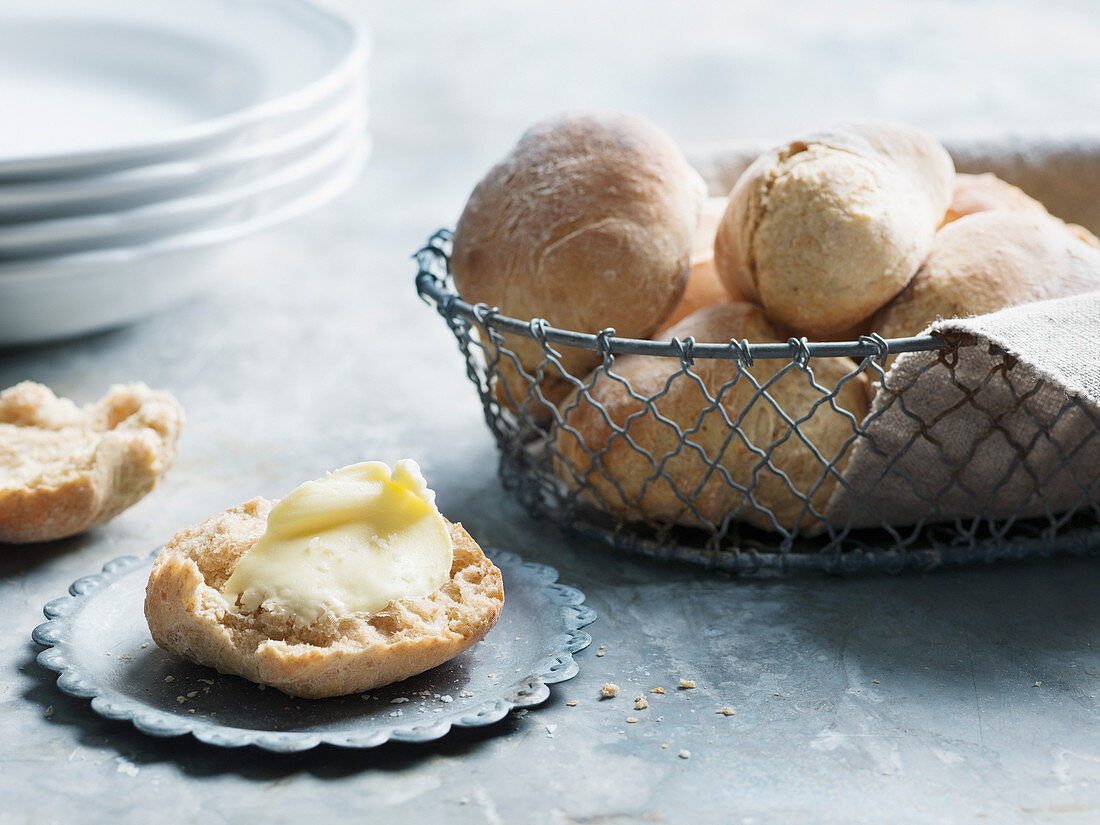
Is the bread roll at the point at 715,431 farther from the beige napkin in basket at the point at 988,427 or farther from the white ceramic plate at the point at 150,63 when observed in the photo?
the white ceramic plate at the point at 150,63

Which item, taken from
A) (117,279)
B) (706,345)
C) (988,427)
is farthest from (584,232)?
(117,279)

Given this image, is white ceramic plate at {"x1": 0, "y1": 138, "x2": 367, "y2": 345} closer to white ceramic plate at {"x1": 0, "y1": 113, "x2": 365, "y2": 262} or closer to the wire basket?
white ceramic plate at {"x1": 0, "y1": 113, "x2": 365, "y2": 262}

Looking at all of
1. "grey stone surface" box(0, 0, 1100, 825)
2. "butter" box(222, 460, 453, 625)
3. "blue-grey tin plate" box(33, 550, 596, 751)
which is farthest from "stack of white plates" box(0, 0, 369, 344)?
"butter" box(222, 460, 453, 625)

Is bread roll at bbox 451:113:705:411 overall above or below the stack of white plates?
above

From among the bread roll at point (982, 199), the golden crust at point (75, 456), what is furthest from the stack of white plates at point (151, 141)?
the bread roll at point (982, 199)

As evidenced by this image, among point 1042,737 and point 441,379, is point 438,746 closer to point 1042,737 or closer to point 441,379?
point 1042,737

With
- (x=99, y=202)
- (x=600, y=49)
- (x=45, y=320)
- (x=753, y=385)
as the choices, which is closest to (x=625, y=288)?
(x=753, y=385)

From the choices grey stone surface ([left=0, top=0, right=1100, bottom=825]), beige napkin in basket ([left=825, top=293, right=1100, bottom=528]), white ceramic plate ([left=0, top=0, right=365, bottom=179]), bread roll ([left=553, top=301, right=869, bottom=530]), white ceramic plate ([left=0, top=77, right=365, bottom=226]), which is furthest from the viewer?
white ceramic plate ([left=0, top=0, right=365, bottom=179])
